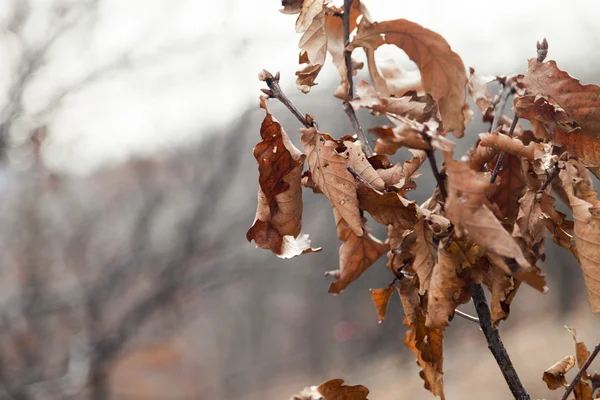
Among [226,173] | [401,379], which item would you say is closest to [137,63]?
[226,173]

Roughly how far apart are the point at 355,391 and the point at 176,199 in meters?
4.15

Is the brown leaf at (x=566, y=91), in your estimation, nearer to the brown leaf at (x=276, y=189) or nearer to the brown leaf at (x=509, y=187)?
the brown leaf at (x=509, y=187)

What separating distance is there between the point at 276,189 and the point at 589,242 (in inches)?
8.8

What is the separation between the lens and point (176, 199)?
4.50 m

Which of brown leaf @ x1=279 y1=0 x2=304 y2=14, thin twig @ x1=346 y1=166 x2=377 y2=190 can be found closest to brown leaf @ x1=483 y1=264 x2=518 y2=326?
thin twig @ x1=346 y1=166 x2=377 y2=190

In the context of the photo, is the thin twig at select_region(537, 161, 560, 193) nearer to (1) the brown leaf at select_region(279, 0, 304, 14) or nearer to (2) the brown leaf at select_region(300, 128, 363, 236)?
(2) the brown leaf at select_region(300, 128, 363, 236)

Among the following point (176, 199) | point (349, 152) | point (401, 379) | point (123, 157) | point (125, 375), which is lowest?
point (349, 152)

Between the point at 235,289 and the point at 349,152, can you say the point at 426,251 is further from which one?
the point at 235,289

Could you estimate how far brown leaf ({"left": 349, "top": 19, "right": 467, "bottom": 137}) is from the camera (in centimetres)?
43

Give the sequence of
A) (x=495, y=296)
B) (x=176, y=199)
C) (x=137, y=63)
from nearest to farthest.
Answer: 1. (x=495, y=296)
2. (x=137, y=63)
3. (x=176, y=199)

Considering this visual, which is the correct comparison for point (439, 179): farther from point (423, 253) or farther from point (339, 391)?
point (339, 391)

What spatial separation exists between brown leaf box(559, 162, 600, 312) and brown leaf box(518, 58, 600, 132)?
7 cm

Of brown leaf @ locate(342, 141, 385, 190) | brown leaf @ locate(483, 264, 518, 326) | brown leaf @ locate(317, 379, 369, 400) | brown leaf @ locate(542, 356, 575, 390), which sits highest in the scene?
brown leaf @ locate(342, 141, 385, 190)

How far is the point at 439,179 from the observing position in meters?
0.36
